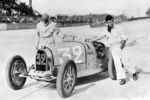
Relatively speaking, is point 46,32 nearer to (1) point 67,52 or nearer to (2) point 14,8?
(1) point 67,52

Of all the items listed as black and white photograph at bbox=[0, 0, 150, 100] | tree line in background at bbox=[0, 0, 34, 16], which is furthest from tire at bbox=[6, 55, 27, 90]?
tree line in background at bbox=[0, 0, 34, 16]

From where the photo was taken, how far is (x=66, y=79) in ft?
22.9

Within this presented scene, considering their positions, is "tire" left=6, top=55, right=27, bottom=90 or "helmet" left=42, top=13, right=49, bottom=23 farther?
"helmet" left=42, top=13, right=49, bottom=23

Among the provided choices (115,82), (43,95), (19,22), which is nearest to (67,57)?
(43,95)

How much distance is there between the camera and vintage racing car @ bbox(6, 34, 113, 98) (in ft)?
23.0

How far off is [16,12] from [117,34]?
42.8 metres

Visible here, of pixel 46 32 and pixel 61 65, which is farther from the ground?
pixel 46 32

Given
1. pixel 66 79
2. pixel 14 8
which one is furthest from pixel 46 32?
pixel 14 8

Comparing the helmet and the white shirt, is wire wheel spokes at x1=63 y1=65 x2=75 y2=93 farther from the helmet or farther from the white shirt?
the helmet

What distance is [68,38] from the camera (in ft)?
27.5

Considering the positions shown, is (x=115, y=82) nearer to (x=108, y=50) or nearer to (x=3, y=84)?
(x=108, y=50)

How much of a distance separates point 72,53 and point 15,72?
4.58ft

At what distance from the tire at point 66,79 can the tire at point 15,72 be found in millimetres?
1350

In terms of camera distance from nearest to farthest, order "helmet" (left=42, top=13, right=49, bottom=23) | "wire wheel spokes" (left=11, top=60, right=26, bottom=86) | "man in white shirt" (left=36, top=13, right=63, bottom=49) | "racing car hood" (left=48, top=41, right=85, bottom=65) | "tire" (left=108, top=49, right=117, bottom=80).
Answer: "racing car hood" (left=48, top=41, right=85, bottom=65), "wire wheel spokes" (left=11, top=60, right=26, bottom=86), "helmet" (left=42, top=13, right=49, bottom=23), "man in white shirt" (left=36, top=13, right=63, bottom=49), "tire" (left=108, top=49, right=117, bottom=80)
